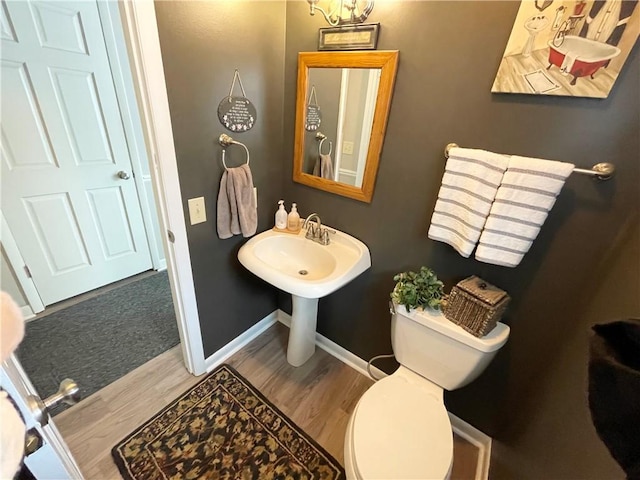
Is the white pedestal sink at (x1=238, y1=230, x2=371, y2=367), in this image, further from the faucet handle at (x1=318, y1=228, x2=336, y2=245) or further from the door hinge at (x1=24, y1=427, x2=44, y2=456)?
the door hinge at (x1=24, y1=427, x2=44, y2=456)

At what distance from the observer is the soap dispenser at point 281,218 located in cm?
Answer: 163

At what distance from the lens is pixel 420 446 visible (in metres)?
0.99

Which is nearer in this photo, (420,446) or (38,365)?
(420,446)

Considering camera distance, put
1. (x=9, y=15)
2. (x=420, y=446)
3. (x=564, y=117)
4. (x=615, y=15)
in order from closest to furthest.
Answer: (x=615, y=15), (x=564, y=117), (x=420, y=446), (x=9, y=15)

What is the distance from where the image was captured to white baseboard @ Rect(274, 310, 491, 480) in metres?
1.34

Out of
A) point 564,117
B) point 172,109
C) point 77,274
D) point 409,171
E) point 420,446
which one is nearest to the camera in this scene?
point 564,117

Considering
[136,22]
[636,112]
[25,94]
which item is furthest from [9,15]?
[636,112]

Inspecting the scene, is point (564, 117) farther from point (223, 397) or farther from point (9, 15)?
point (9, 15)

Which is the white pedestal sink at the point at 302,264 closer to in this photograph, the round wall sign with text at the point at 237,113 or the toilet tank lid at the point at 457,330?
the toilet tank lid at the point at 457,330

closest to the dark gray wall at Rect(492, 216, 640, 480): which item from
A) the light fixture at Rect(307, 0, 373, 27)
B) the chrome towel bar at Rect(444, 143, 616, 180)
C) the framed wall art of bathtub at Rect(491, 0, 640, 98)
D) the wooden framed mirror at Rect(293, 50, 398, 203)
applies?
the chrome towel bar at Rect(444, 143, 616, 180)

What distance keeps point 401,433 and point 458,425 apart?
66 centimetres

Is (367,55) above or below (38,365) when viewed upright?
above

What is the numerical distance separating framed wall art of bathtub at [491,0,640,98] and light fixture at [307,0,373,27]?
53cm

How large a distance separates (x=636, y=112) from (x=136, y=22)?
1.50m
